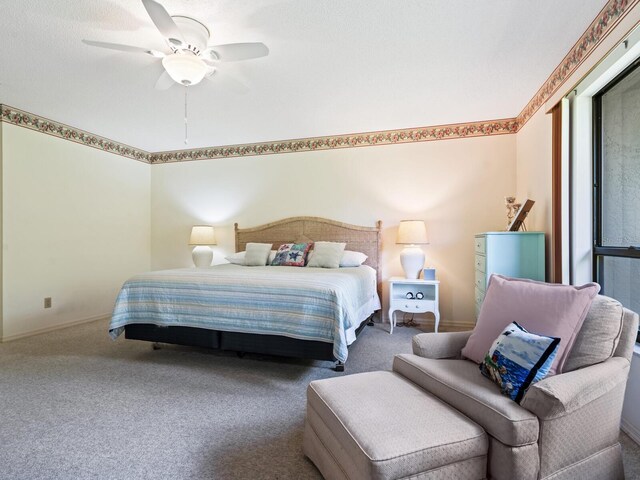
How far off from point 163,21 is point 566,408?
265 centimetres

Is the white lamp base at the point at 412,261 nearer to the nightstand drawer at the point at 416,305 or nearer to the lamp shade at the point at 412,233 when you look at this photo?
the lamp shade at the point at 412,233

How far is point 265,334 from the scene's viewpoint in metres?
2.61

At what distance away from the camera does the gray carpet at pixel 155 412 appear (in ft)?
5.21

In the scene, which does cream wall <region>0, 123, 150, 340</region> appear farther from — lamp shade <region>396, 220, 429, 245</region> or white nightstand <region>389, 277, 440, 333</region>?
lamp shade <region>396, 220, 429, 245</region>

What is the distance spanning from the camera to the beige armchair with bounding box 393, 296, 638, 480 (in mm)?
1192

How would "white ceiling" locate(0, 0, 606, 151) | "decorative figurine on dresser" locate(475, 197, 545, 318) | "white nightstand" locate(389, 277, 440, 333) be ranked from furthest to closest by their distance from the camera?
1. "white nightstand" locate(389, 277, 440, 333)
2. "decorative figurine on dresser" locate(475, 197, 545, 318)
3. "white ceiling" locate(0, 0, 606, 151)

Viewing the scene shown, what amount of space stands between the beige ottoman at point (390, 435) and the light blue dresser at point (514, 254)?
6.38ft

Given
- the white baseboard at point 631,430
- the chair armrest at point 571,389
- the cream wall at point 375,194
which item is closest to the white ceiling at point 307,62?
the cream wall at point 375,194

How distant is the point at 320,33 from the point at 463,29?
0.97 metres

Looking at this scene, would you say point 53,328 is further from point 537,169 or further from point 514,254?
point 537,169

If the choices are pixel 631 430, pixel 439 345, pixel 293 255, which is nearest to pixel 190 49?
pixel 293 255

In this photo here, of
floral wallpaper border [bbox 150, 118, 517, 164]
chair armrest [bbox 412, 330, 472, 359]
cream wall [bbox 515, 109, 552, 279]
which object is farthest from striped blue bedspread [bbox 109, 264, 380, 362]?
floral wallpaper border [bbox 150, 118, 517, 164]

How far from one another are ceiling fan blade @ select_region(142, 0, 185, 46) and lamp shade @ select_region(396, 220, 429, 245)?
2.90m

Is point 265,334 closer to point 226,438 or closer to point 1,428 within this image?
point 226,438
